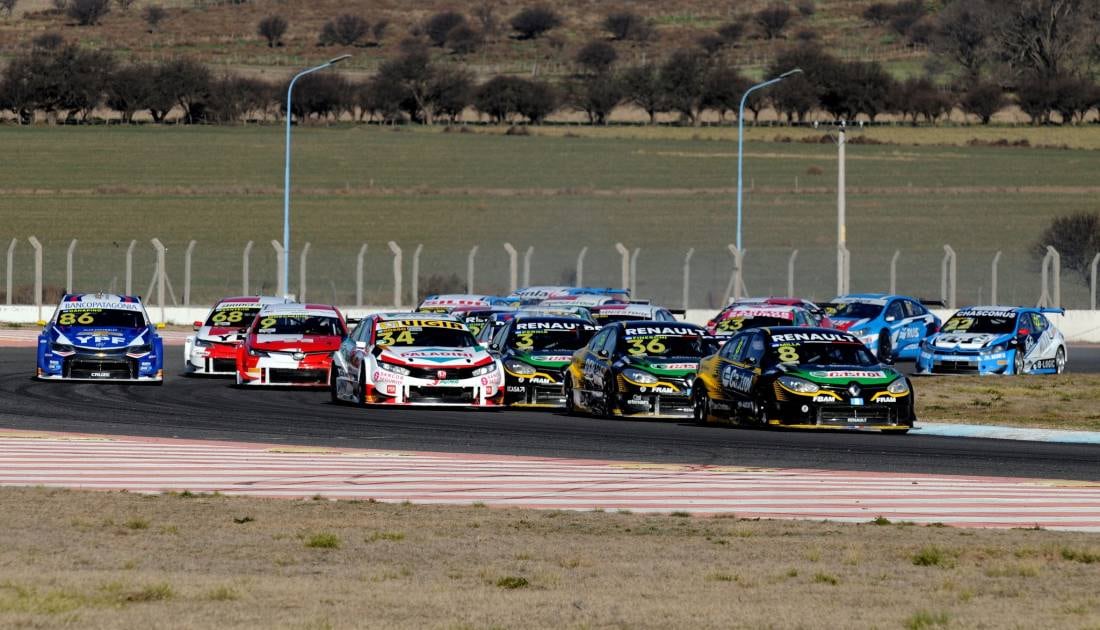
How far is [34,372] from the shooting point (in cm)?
3167

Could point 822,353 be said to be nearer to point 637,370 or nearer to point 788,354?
point 788,354

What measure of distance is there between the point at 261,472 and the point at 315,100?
119403mm

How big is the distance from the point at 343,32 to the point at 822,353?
170151 mm

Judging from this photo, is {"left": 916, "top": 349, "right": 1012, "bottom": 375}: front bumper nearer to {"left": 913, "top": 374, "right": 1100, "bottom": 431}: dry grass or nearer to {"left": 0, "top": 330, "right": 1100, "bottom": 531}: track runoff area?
{"left": 913, "top": 374, "right": 1100, "bottom": 431}: dry grass

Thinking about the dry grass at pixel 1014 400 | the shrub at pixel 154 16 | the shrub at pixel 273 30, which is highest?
the shrub at pixel 154 16

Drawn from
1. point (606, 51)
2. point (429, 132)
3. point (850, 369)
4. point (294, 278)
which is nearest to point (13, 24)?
point (606, 51)

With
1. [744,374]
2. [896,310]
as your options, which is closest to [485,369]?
[744,374]

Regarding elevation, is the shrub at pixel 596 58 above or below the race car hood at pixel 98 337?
above

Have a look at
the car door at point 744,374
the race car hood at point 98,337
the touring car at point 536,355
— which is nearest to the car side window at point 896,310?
the touring car at point 536,355

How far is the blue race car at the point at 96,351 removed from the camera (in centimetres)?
2873

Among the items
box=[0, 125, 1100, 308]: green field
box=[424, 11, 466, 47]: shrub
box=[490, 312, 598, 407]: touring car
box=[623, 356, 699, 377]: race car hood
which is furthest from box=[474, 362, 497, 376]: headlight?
box=[424, 11, 466, 47]: shrub

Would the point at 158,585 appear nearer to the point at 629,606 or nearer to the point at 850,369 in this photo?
the point at 629,606

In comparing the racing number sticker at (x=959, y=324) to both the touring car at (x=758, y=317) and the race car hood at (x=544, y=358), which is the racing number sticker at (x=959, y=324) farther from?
the race car hood at (x=544, y=358)

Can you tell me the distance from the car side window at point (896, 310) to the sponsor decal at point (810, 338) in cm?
1415
